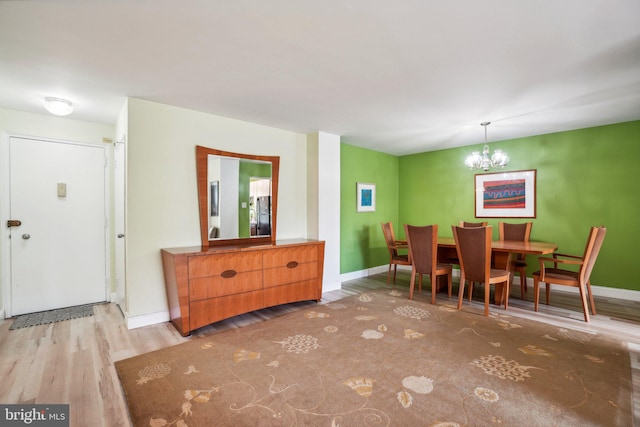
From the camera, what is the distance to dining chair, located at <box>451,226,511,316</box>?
3264 mm

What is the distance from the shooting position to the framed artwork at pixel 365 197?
5305 millimetres

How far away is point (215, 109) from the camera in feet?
11.0

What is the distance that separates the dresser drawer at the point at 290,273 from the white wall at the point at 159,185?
3.16 feet

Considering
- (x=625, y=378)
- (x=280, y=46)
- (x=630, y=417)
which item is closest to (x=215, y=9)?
(x=280, y=46)

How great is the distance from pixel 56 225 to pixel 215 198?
2.01 metres

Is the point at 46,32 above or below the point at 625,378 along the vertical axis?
above

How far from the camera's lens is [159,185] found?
3160mm

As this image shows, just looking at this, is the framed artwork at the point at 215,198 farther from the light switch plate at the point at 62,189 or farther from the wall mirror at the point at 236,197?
the light switch plate at the point at 62,189

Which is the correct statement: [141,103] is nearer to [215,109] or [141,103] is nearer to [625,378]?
[215,109]

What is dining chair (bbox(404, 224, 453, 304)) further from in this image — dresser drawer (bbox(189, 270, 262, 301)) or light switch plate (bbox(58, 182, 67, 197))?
light switch plate (bbox(58, 182, 67, 197))

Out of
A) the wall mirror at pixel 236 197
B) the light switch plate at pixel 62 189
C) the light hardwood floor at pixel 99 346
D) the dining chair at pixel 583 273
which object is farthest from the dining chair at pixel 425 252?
the light switch plate at pixel 62 189

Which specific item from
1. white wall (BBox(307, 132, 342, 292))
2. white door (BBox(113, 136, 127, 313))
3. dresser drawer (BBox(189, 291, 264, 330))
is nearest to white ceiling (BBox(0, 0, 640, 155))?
white door (BBox(113, 136, 127, 313))

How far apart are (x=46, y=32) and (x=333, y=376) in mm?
3067

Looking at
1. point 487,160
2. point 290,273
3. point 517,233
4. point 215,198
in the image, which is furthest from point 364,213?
point 215,198
